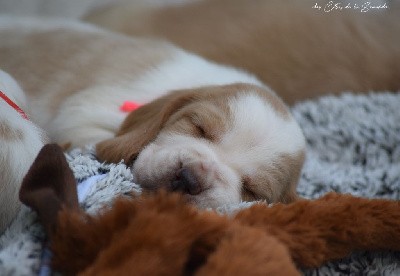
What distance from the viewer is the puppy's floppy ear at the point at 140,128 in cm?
178

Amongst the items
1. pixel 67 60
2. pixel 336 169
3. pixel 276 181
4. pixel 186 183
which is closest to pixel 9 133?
pixel 186 183

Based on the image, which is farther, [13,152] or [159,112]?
[159,112]

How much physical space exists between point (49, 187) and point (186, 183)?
501 mm

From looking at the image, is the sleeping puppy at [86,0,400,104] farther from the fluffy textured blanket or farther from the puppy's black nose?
the puppy's black nose

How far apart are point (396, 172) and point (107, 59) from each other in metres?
1.38

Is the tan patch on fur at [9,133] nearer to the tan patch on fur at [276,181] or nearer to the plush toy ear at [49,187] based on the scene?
the plush toy ear at [49,187]

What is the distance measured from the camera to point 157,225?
1.02 m

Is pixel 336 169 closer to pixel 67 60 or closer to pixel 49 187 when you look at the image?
pixel 67 60

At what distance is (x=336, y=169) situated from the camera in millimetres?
2373

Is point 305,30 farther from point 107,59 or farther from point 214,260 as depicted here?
point 214,260

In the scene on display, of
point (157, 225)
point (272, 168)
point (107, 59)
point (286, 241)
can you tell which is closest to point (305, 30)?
point (107, 59)

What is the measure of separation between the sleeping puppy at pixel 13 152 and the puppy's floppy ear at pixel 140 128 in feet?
0.71

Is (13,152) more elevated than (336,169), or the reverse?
(13,152)

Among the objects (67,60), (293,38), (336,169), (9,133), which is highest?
(293,38)
